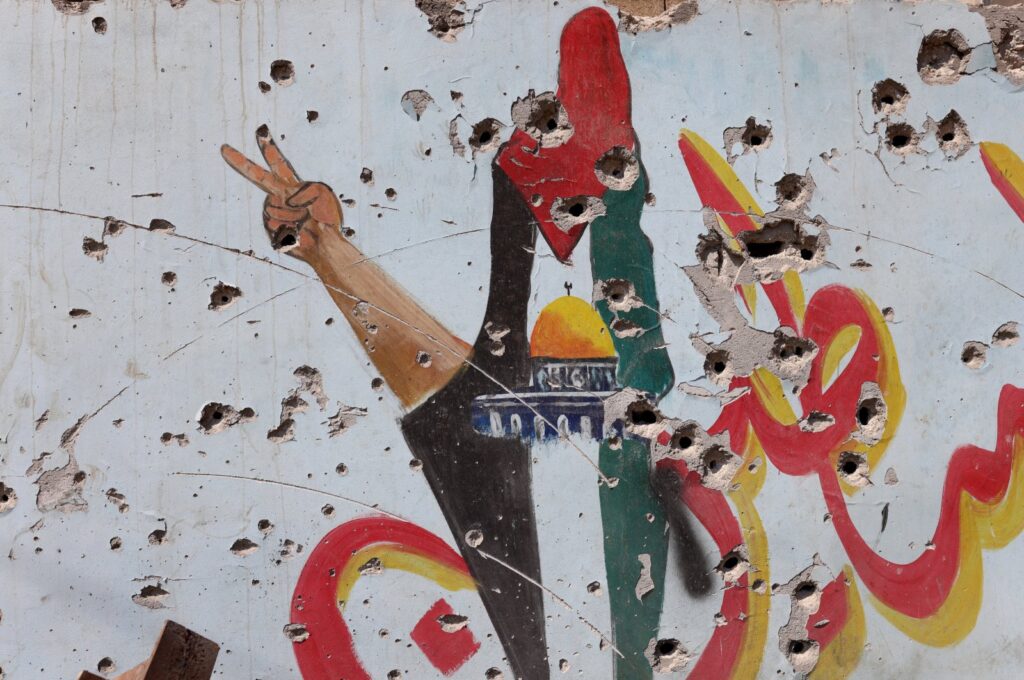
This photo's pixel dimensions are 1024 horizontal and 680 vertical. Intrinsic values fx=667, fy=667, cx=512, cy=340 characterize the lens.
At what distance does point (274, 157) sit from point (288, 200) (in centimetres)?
17

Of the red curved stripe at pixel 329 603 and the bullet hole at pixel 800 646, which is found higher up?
the red curved stripe at pixel 329 603

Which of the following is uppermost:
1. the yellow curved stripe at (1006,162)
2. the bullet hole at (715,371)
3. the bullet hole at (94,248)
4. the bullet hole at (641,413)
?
the yellow curved stripe at (1006,162)

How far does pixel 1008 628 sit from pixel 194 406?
325 cm

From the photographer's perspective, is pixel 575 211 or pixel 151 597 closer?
pixel 151 597

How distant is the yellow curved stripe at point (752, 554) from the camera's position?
2.57 metres

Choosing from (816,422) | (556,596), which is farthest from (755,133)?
(556,596)

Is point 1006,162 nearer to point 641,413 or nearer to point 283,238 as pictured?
point 641,413

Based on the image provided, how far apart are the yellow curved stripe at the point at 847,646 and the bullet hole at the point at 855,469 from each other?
1.08 ft

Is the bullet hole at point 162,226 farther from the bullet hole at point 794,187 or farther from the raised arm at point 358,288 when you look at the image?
the bullet hole at point 794,187

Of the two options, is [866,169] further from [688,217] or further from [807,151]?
[688,217]

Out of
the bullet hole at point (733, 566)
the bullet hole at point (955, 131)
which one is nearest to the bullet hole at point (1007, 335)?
the bullet hole at point (955, 131)

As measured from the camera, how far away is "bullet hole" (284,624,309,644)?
8.15 ft

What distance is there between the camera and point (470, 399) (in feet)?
8.31

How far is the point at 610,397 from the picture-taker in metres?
2.55
